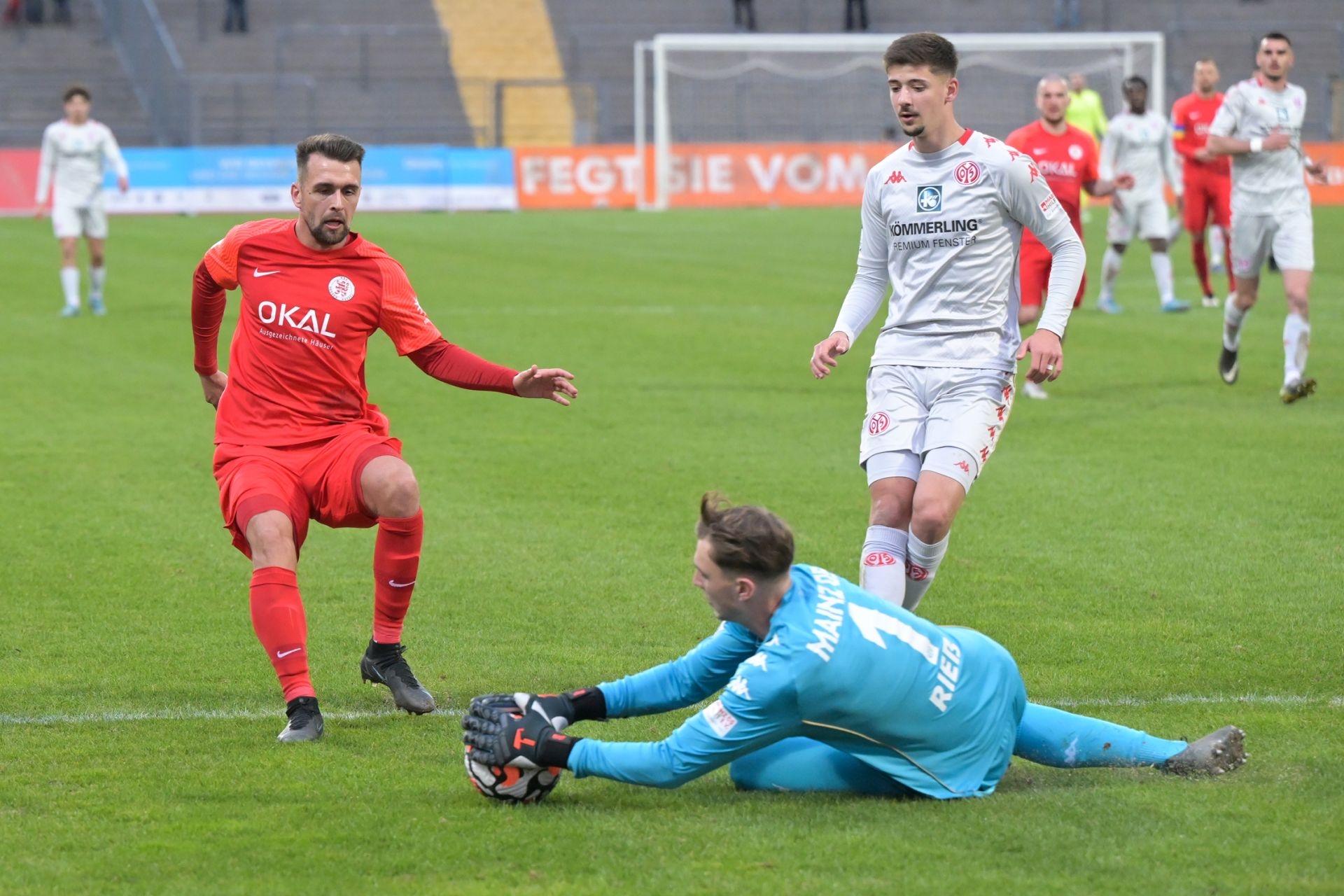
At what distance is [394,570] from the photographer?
19.4 ft

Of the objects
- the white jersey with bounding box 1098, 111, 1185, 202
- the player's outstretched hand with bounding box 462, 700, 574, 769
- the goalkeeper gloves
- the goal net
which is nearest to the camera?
the player's outstretched hand with bounding box 462, 700, 574, 769

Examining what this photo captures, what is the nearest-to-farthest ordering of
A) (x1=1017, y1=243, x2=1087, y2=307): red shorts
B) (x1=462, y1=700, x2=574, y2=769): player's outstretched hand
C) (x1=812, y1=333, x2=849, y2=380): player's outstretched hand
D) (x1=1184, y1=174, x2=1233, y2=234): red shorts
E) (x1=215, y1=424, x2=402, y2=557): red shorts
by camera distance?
(x1=462, y1=700, x2=574, y2=769): player's outstretched hand < (x1=215, y1=424, x2=402, y2=557): red shorts < (x1=812, y1=333, x2=849, y2=380): player's outstretched hand < (x1=1017, y1=243, x2=1087, y2=307): red shorts < (x1=1184, y1=174, x2=1233, y2=234): red shorts

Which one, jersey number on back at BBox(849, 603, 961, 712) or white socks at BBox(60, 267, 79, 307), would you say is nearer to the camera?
jersey number on back at BBox(849, 603, 961, 712)

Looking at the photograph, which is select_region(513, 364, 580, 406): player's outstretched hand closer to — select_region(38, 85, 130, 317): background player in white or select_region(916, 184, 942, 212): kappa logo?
select_region(916, 184, 942, 212): kappa logo

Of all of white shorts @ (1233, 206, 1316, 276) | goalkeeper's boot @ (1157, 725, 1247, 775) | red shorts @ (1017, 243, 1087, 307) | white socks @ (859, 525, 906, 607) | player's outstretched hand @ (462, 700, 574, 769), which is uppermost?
white shorts @ (1233, 206, 1316, 276)

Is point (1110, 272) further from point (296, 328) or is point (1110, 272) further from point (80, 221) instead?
point (296, 328)

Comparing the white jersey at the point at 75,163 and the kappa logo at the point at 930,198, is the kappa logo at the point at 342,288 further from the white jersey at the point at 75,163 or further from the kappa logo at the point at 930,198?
the white jersey at the point at 75,163

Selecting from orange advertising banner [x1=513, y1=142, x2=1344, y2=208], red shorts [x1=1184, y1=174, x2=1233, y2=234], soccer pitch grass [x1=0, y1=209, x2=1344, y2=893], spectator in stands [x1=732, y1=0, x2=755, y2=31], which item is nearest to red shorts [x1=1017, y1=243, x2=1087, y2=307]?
soccer pitch grass [x1=0, y1=209, x2=1344, y2=893]

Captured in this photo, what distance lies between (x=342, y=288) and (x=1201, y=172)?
46.3 feet

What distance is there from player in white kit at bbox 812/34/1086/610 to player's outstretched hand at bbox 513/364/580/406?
831 mm

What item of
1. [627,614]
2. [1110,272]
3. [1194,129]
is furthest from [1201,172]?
[627,614]

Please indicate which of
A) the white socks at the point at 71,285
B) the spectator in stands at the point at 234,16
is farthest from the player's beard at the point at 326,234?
the spectator in stands at the point at 234,16

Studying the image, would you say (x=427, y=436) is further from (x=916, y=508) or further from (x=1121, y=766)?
(x=1121, y=766)

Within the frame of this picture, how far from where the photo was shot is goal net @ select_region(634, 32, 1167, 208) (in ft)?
120
